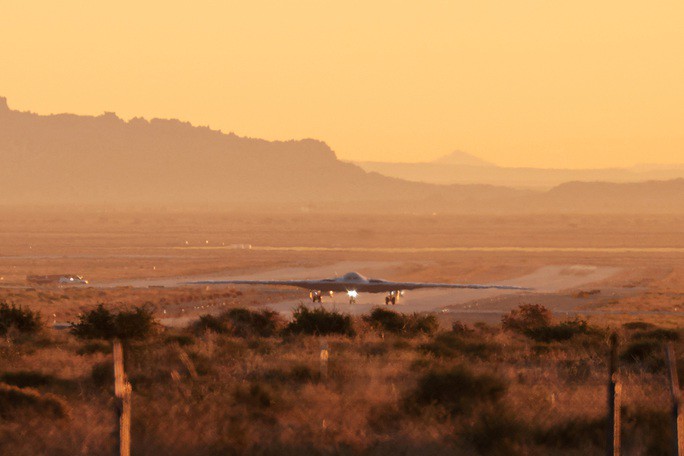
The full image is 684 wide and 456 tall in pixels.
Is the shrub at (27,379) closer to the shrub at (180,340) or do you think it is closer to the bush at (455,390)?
the bush at (455,390)

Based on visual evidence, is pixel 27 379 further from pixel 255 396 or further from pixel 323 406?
pixel 323 406

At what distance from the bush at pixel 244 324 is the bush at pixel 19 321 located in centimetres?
529

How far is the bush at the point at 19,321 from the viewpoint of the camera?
35688mm

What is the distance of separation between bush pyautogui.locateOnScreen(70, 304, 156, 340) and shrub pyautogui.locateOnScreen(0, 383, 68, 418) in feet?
44.1

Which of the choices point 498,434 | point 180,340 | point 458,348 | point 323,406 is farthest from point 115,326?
point 498,434

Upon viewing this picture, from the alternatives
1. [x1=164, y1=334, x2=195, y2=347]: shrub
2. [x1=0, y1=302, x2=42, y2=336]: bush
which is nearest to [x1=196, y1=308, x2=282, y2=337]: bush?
[x1=0, y1=302, x2=42, y2=336]: bush

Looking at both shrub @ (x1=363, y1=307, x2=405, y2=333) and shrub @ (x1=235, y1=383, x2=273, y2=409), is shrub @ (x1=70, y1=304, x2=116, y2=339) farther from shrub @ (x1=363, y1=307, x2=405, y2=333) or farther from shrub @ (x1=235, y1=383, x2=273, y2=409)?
shrub @ (x1=235, y1=383, x2=273, y2=409)

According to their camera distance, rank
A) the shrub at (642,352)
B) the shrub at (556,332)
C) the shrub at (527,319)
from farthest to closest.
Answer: the shrub at (527,319)
the shrub at (556,332)
the shrub at (642,352)

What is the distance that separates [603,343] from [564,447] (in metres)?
15.9

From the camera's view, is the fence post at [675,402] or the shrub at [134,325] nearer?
the fence post at [675,402]

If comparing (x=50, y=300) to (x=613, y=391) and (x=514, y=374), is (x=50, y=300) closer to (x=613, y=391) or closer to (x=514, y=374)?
(x=514, y=374)

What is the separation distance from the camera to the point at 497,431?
15.2 meters

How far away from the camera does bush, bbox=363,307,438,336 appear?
38000 mm

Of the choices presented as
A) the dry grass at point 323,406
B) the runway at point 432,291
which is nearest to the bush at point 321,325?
the dry grass at point 323,406
